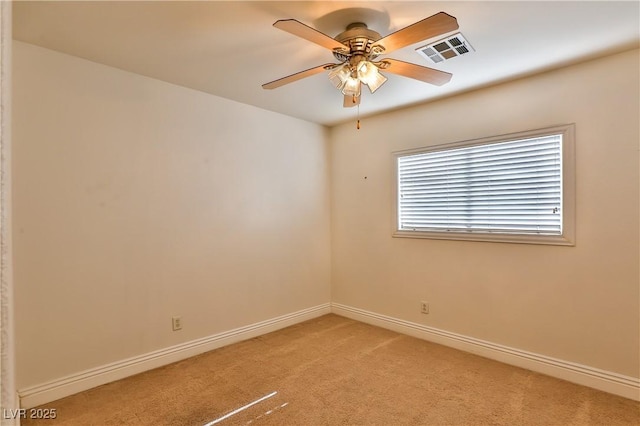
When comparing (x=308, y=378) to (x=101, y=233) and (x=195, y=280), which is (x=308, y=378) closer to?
(x=195, y=280)

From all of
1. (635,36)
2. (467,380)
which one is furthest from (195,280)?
(635,36)

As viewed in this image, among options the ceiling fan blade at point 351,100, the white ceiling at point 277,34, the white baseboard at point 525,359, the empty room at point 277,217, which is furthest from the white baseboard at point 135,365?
the ceiling fan blade at point 351,100

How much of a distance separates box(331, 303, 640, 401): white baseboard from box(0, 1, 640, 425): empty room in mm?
16

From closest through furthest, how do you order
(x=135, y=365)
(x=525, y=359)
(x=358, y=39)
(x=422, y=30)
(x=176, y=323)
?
(x=422, y=30) → (x=358, y=39) → (x=135, y=365) → (x=525, y=359) → (x=176, y=323)

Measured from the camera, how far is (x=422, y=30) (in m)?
1.67

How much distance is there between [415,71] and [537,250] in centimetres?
184

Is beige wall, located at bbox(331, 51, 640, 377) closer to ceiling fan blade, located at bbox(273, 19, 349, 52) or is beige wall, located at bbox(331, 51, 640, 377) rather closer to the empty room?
the empty room

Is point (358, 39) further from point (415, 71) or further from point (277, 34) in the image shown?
point (277, 34)

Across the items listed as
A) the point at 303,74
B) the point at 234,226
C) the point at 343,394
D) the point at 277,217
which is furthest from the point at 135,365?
the point at 303,74

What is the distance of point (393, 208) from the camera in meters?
3.80

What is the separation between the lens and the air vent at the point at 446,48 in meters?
2.22

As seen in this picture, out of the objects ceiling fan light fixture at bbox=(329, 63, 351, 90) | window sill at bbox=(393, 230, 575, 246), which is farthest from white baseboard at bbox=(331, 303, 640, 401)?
ceiling fan light fixture at bbox=(329, 63, 351, 90)

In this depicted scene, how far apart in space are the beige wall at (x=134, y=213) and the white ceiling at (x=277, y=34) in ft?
1.00

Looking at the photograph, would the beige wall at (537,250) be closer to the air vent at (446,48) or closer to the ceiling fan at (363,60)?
the air vent at (446,48)
